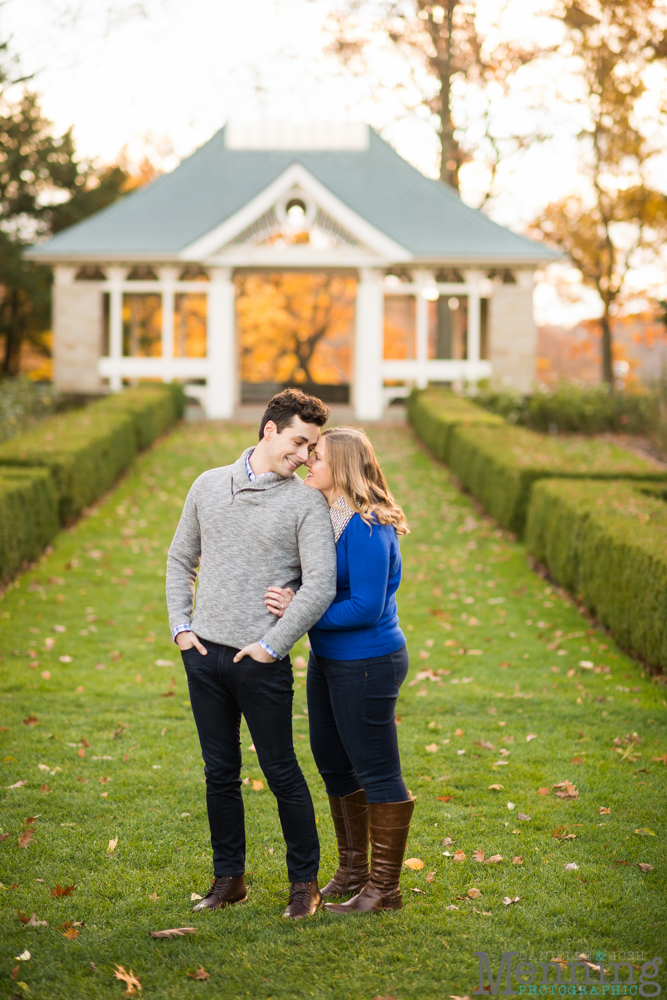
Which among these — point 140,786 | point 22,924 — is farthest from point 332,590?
point 140,786

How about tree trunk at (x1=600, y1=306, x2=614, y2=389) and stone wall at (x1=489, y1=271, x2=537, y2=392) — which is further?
tree trunk at (x1=600, y1=306, x2=614, y2=389)

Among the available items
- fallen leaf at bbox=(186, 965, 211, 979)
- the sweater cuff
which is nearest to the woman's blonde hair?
the sweater cuff

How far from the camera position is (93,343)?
820 inches

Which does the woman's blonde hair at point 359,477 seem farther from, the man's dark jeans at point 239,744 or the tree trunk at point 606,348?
the tree trunk at point 606,348

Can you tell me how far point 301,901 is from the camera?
11.2 feet

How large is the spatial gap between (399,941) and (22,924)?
4.59 ft

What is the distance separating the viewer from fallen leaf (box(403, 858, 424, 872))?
3.86 meters

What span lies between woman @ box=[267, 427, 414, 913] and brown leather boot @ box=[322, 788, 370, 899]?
11 cm

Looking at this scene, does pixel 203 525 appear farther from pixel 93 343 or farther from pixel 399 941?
pixel 93 343

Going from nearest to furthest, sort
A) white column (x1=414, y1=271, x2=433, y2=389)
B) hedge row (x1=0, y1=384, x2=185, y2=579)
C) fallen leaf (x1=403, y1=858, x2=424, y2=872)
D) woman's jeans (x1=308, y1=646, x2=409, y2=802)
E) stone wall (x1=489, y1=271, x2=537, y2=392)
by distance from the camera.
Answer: woman's jeans (x1=308, y1=646, x2=409, y2=802) → fallen leaf (x1=403, y1=858, x2=424, y2=872) → hedge row (x1=0, y1=384, x2=185, y2=579) → white column (x1=414, y1=271, x2=433, y2=389) → stone wall (x1=489, y1=271, x2=537, y2=392)

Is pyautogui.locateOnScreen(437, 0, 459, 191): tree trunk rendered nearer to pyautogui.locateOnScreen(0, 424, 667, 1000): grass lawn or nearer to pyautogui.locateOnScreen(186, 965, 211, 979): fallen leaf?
pyautogui.locateOnScreen(0, 424, 667, 1000): grass lawn

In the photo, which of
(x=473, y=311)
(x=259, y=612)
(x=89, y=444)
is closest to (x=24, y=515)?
(x=89, y=444)

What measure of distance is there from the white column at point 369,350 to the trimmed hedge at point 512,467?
652 cm

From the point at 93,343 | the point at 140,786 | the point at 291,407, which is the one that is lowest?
the point at 140,786
